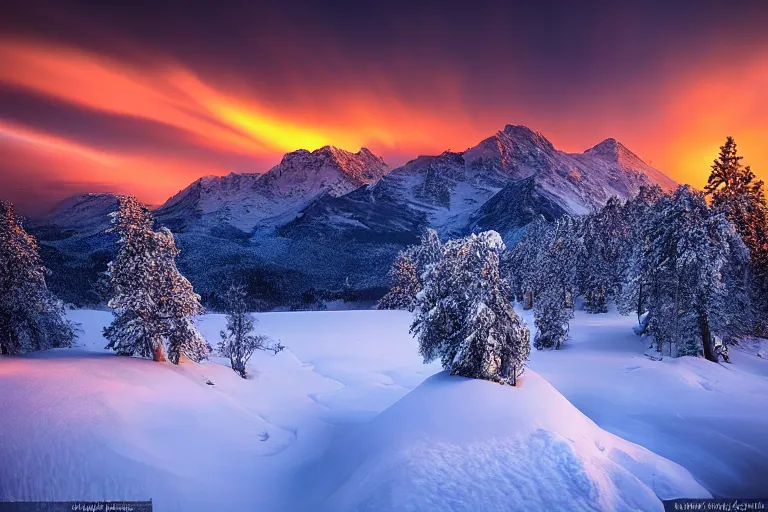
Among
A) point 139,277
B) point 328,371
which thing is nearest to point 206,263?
point 328,371

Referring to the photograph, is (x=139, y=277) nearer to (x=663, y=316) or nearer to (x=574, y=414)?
(x=574, y=414)

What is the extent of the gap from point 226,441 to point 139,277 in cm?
857

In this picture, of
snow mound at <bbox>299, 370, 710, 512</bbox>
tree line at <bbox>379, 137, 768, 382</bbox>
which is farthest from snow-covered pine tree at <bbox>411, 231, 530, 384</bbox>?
snow mound at <bbox>299, 370, 710, 512</bbox>

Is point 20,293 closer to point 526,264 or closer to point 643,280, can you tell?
point 643,280

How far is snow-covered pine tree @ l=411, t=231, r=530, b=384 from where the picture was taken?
1390 cm

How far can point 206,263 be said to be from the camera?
10675cm

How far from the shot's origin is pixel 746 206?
24.0m

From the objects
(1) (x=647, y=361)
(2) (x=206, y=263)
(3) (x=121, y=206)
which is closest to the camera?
(3) (x=121, y=206)

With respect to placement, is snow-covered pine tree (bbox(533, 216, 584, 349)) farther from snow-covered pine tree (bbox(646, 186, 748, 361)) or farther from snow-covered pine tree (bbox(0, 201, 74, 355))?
snow-covered pine tree (bbox(0, 201, 74, 355))

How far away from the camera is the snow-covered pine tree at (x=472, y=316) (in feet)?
45.6

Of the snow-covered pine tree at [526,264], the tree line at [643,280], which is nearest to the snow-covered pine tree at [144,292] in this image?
the tree line at [643,280]

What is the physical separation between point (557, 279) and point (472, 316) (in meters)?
Result: 35.9

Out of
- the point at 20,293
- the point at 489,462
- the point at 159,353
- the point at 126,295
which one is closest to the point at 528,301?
the point at 159,353

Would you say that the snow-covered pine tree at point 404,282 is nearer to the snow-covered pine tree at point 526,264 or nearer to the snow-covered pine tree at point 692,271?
the snow-covered pine tree at point 526,264
